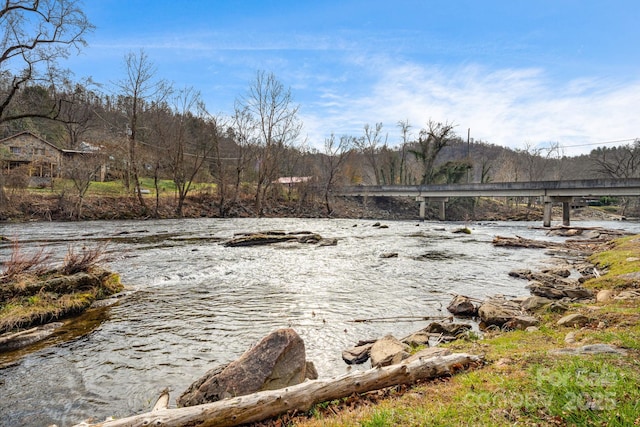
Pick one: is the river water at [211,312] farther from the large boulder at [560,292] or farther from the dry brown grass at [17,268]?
the dry brown grass at [17,268]

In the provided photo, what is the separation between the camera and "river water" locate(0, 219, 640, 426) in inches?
214

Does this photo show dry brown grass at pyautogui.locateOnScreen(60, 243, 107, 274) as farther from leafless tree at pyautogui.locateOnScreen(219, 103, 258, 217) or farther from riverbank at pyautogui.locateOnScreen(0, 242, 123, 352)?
leafless tree at pyautogui.locateOnScreen(219, 103, 258, 217)

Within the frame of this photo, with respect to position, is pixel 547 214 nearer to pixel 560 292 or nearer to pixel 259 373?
pixel 560 292

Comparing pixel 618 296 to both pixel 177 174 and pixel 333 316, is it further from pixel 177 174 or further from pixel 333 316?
pixel 177 174

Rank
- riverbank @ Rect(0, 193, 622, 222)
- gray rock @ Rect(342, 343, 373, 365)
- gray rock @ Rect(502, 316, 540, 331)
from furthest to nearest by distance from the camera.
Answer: riverbank @ Rect(0, 193, 622, 222) → gray rock @ Rect(502, 316, 540, 331) → gray rock @ Rect(342, 343, 373, 365)

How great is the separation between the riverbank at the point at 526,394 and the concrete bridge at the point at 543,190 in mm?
42703

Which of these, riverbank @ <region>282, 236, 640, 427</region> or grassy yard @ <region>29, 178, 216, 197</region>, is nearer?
riverbank @ <region>282, 236, 640, 427</region>

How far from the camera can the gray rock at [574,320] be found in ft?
23.1

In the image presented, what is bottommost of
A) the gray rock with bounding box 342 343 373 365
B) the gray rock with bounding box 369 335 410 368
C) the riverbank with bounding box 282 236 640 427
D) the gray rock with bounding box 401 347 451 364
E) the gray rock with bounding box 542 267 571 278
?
the gray rock with bounding box 342 343 373 365

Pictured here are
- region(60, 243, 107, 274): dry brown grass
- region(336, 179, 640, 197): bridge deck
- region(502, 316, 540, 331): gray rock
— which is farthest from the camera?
region(336, 179, 640, 197): bridge deck

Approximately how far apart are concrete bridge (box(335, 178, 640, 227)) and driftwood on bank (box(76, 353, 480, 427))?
43.9 meters

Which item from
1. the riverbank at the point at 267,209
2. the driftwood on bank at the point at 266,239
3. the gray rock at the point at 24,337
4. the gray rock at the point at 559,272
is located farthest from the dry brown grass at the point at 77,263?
the riverbank at the point at 267,209

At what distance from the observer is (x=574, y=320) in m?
7.15

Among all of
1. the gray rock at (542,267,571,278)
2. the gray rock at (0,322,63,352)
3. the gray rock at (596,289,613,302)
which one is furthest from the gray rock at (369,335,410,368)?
the gray rock at (542,267,571,278)
